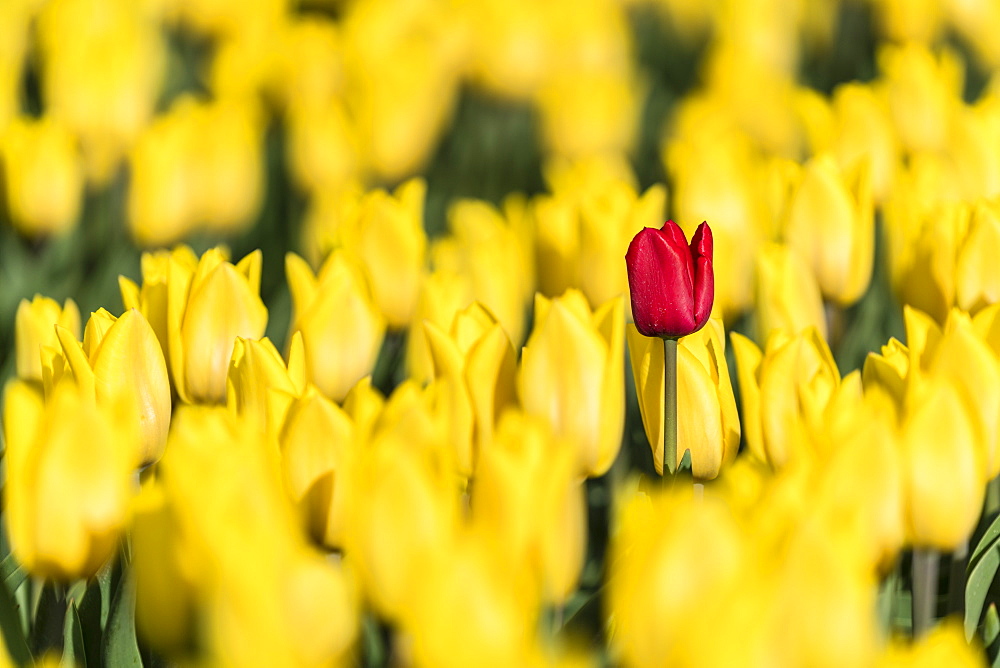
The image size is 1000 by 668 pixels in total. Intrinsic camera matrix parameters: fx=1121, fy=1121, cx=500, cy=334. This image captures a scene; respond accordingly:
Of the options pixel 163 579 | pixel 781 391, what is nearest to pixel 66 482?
pixel 163 579

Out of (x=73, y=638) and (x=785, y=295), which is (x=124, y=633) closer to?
(x=73, y=638)

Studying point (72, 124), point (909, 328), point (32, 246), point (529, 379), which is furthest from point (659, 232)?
point (72, 124)

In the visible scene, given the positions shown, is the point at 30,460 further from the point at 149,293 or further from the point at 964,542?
the point at 964,542

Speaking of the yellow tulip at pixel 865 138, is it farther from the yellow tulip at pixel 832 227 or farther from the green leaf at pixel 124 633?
the green leaf at pixel 124 633

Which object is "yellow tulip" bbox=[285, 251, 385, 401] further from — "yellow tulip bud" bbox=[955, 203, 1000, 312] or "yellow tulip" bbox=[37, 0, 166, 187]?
"yellow tulip" bbox=[37, 0, 166, 187]

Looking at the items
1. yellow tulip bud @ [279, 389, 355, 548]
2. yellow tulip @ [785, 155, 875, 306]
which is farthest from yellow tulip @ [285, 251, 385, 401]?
yellow tulip @ [785, 155, 875, 306]
